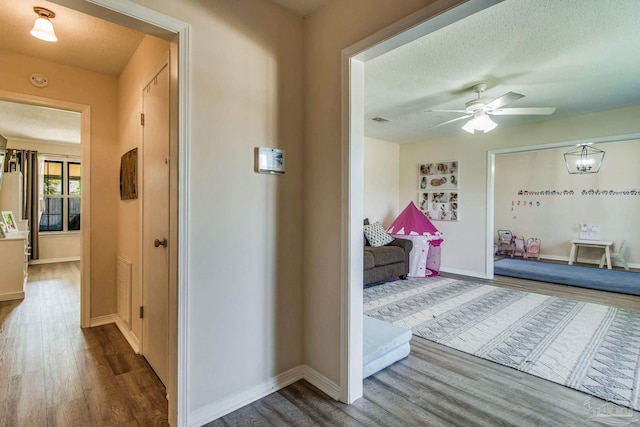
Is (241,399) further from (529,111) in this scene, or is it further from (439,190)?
(439,190)

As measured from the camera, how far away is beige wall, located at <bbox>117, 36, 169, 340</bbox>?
2238mm

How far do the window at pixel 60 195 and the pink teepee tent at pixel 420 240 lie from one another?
691 cm

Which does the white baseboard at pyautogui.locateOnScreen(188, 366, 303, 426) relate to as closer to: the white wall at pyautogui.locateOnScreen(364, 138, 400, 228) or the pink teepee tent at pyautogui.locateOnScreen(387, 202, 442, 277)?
the pink teepee tent at pyautogui.locateOnScreen(387, 202, 442, 277)

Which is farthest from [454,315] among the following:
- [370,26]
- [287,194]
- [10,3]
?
[10,3]

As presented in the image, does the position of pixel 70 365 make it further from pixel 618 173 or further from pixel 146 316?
pixel 618 173

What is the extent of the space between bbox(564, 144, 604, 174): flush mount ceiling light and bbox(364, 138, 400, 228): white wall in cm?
380

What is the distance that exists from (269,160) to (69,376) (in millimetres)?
2062

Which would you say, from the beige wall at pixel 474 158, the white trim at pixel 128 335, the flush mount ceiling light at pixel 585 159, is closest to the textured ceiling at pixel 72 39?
the white trim at pixel 128 335

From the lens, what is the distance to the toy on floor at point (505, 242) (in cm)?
739

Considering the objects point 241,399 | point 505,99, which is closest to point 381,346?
point 241,399

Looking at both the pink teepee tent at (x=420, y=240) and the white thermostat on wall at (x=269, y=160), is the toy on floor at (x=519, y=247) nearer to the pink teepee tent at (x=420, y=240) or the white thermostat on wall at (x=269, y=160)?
the pink teepee tent at (x=420, y=240)

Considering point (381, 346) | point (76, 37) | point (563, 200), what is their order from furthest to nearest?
point (563, 200) < point (76, 37) < point (381, 346)

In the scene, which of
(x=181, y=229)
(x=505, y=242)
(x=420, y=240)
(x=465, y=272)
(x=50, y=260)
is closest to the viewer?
(x=181, y=229)

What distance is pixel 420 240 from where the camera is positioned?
5113 millimetres
